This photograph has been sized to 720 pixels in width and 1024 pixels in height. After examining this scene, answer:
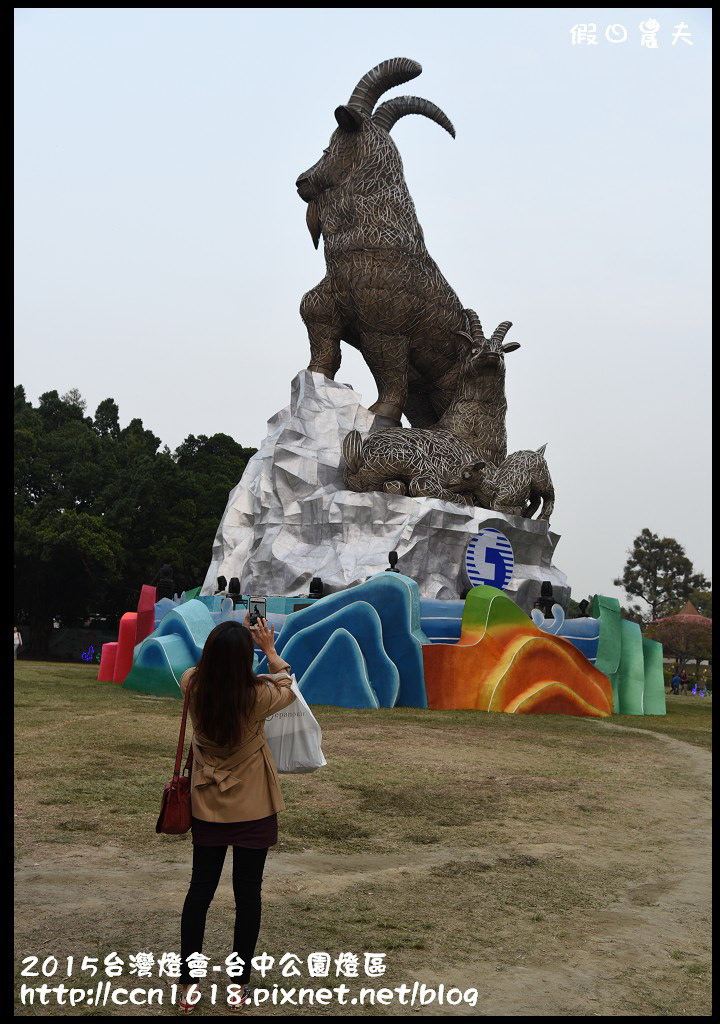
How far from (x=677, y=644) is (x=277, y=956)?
113 ft

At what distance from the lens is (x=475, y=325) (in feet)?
63.1

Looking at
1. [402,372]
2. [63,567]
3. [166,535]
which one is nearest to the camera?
[402,372]

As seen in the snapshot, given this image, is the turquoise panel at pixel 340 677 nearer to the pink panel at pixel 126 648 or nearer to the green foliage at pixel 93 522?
the pink panel at pixel 126 648

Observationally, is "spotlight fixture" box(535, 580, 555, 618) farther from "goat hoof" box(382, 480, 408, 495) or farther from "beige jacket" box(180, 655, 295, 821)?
"beige jacket" box(180, 655, 295, 821)

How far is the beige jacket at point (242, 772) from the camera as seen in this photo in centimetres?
319

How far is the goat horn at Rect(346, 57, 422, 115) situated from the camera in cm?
1956

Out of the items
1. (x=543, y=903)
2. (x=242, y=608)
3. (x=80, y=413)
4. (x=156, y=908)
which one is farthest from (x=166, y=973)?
(x=80, y=413)

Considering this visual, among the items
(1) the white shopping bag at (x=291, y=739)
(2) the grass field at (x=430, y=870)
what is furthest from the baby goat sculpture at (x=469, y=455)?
(1) the white shopping bag at (x=291, y=739)

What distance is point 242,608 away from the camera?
49.8ft

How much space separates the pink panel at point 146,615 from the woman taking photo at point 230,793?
41.4ft

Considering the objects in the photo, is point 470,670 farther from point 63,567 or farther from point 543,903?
point 63,567

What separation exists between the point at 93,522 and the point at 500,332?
12.6 metres

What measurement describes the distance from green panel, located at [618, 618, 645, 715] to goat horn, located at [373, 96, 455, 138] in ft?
39.2

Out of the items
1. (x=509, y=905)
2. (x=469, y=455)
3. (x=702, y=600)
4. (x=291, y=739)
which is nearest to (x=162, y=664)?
(x=469, y=455)
